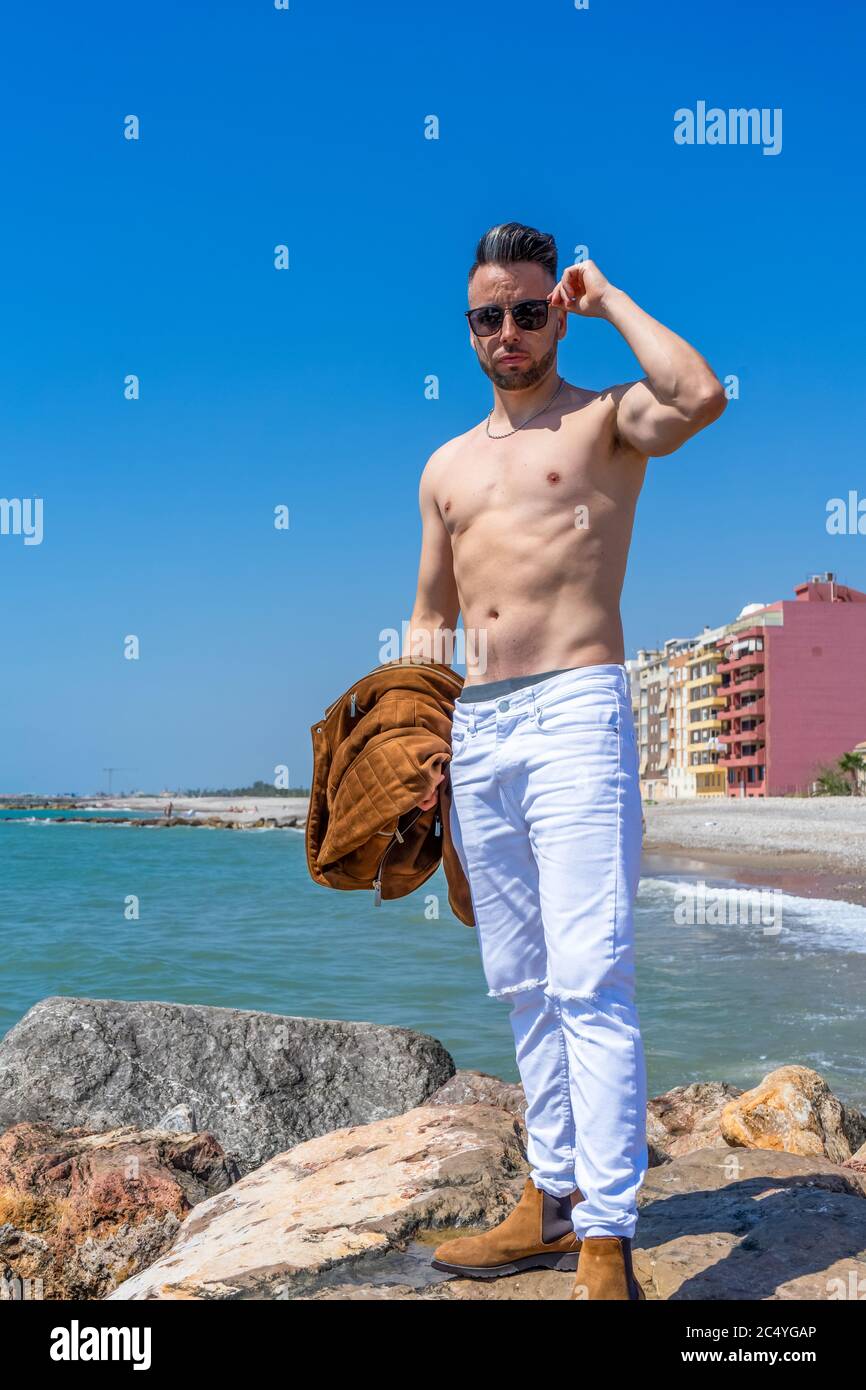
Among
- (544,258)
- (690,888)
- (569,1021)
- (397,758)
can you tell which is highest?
(544,258)

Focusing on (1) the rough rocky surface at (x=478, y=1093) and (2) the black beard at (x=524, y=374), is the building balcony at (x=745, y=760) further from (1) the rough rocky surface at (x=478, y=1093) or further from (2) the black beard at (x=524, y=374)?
(2) the black beard at (x=524, y=374)

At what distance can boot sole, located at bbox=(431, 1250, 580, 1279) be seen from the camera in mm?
3316

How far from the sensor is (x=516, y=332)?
3.44 metres

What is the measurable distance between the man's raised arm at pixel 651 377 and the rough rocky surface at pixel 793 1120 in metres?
4.06

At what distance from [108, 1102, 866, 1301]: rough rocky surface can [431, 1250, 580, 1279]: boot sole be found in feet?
0.08

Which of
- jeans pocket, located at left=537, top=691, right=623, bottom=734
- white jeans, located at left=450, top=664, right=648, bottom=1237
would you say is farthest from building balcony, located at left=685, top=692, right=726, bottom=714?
jeans pocket, located at left=537, top=691, right=623, bottom=734

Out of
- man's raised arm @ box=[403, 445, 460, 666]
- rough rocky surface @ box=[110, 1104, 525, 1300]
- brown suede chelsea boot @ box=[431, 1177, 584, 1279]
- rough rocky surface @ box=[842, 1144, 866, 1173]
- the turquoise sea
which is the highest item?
man's raised arm @ box=[403, 445, 460, 666]

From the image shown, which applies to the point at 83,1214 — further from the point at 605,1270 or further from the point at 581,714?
the point at 581,714

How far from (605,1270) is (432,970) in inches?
494

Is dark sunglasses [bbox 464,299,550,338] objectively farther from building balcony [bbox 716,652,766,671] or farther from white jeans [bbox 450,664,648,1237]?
building balcony [bbox 716,652,766,671]

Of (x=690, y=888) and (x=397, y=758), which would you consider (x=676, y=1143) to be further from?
(x=690, y=888)
